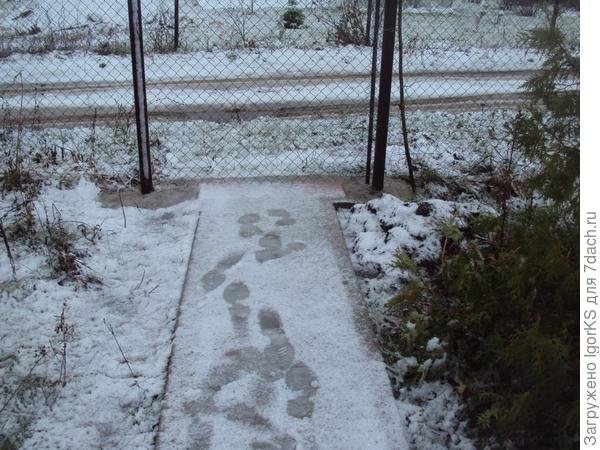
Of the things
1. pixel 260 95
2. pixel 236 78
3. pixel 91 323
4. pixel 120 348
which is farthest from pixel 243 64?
pixel 120 348

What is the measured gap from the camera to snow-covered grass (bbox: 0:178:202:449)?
8.87 feet

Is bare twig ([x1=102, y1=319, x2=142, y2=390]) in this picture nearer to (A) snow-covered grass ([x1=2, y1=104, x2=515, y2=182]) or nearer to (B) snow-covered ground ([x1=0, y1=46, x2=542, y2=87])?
(A) snow-covered grass ([x1=2, y1=104, x2=515, y2=182])

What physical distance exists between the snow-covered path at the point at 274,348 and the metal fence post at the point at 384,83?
0.65 m

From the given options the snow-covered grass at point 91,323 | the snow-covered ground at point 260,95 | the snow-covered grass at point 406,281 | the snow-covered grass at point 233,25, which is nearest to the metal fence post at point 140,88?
the snow-covered grass at point 91,323

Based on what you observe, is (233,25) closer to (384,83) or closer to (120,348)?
(384,83)

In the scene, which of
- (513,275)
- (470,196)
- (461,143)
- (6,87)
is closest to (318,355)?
(513,275)

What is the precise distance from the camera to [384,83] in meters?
4.53

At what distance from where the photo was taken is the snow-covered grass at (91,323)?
8.87ft

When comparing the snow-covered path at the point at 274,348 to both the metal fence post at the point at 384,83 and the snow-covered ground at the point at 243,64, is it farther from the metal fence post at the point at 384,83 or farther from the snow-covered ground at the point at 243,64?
the snow-covered ground at the point at 243,64

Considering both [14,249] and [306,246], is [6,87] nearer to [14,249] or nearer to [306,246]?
[14,249]

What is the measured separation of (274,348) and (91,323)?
111 cm

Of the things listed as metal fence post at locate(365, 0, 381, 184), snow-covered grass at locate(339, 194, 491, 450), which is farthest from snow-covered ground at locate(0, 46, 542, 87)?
snow-covered grass at locate(339, 194, 491, 450)

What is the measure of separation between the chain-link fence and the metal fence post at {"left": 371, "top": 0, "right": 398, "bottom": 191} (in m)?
0.56

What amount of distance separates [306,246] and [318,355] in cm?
115
